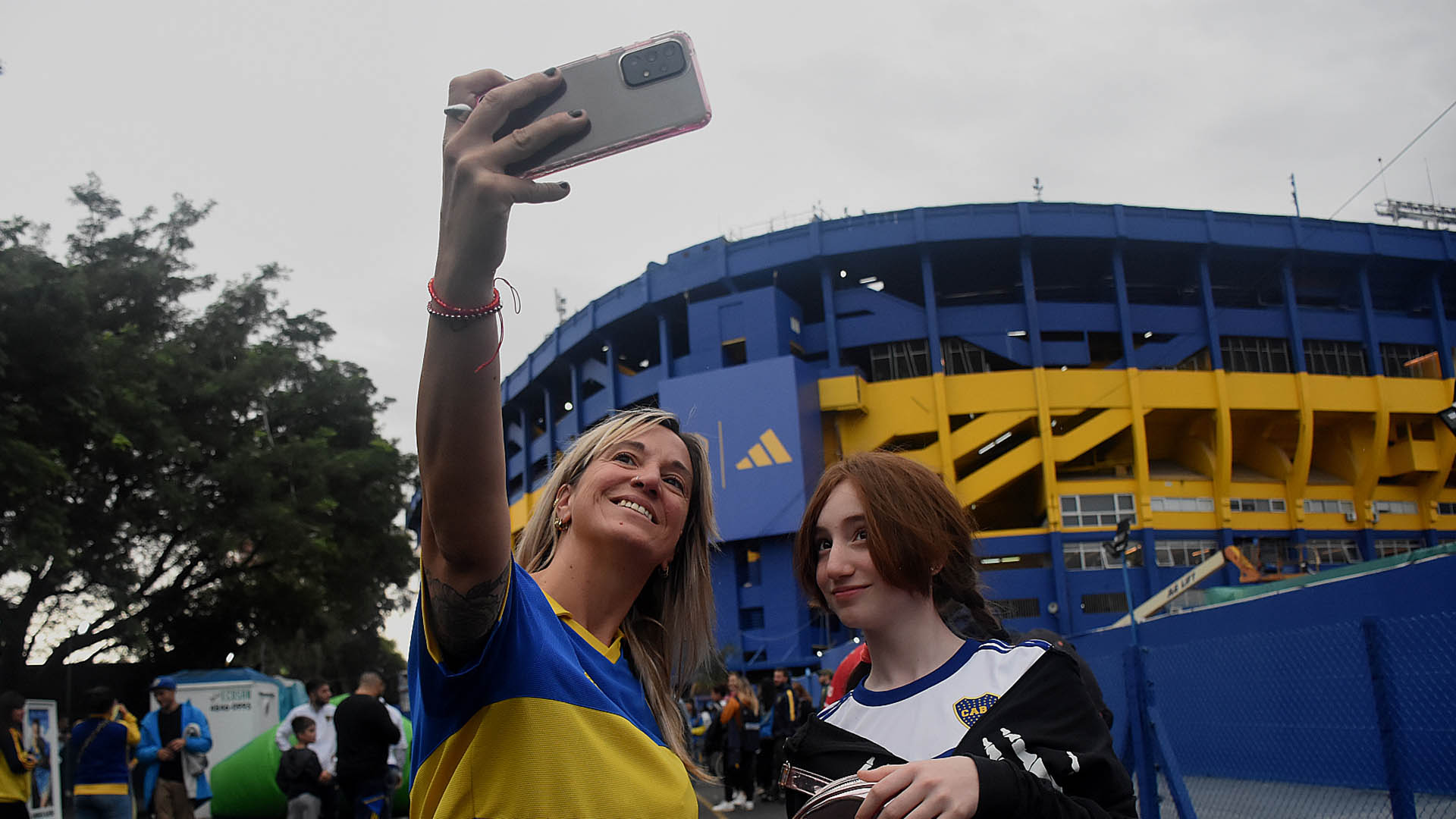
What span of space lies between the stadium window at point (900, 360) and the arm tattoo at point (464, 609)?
1307 inches

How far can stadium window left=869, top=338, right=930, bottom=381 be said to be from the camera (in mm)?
34281

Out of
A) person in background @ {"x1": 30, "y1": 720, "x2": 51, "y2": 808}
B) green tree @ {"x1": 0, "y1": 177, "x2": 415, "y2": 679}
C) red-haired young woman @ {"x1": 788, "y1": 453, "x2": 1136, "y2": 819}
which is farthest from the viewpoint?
green tree @ {"x1": 0, "y1": 177, "x2": 415, "y2": 679}

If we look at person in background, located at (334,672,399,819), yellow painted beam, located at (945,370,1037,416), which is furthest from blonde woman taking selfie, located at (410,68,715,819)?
yellow painted beam, located at (945,370,1037,416)

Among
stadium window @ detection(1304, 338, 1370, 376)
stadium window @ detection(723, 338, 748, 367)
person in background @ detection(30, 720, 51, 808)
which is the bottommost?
person in background @ detection(30, 720, 51, 808)

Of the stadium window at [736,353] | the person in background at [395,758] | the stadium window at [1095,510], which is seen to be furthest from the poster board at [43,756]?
the stadium window at [1095,510]

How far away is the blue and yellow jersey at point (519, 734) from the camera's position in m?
1.46

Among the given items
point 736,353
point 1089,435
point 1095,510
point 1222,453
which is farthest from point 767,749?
point 1222,453

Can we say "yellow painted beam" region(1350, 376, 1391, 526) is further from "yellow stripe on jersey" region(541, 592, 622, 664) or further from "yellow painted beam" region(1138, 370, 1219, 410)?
"yellow stripe on jersey" region(541, 592, 622, 664)

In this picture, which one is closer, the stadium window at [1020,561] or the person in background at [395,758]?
the person in background at [395,758]

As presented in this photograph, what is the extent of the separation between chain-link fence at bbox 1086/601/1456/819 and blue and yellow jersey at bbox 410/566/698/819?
477 cm

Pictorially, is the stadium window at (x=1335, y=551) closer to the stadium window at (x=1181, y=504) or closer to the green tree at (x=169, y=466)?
the stadium window at (x=1181, y=504)

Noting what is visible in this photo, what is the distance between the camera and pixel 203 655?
25375 mm

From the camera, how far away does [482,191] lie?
3.90 ft

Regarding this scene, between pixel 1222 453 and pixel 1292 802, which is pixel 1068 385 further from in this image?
pixel 1292 802
